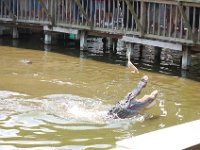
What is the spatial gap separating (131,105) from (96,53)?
9559 mm

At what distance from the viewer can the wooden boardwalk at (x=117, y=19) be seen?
14.6 m

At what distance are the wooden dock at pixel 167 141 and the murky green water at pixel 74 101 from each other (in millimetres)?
4062

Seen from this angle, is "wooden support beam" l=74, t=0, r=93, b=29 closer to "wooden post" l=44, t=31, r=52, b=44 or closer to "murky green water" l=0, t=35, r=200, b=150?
"murky green water" l=0, t=35, r=200, b=150

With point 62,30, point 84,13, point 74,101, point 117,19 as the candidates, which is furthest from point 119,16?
point 74,101

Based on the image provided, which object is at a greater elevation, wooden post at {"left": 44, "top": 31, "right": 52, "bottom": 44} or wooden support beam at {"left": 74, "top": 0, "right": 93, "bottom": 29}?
wooden support beam at {"left": 74, "top": 0, "right": 93, "bottom": 29}

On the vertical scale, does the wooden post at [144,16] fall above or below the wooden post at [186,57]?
above

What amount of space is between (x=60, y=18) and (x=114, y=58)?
10.3ft

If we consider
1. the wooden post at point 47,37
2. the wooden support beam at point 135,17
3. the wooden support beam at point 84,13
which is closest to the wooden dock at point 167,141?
the wooden support beam at point 135,17

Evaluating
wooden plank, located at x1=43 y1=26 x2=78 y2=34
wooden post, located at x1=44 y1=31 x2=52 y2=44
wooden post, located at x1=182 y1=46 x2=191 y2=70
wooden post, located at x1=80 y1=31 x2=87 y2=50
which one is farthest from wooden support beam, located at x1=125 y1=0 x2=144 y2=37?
wooden post, located at x1=44 y1=31 x2=52 y2=44

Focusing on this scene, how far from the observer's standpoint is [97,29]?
1750 cm

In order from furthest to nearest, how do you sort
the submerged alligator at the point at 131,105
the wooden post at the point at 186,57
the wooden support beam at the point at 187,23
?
the wooden post at the point at 186,57 < the wooden support beam at the point at 187,23 < the submerged alligator at the point at 131,105

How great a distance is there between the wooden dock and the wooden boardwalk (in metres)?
11.1

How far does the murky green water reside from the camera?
7.91m

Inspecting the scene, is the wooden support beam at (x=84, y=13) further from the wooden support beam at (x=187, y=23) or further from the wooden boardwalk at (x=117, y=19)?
the wooden support beam at (x=187, y=23)
